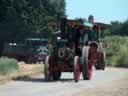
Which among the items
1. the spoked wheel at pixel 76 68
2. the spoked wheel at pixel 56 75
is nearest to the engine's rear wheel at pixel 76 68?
the spoked wheel at pixel 76 68

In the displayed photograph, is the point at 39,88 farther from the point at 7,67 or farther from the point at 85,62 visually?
the point at 7,67

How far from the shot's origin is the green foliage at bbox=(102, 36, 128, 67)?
43.8 m

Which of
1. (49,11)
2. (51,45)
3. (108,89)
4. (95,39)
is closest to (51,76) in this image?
(51,45)

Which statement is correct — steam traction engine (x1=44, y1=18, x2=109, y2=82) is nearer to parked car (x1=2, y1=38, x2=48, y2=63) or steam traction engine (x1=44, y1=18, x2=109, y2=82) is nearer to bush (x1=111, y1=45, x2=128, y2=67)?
bush (x1=111, y1=45, x2=128, y2=67)

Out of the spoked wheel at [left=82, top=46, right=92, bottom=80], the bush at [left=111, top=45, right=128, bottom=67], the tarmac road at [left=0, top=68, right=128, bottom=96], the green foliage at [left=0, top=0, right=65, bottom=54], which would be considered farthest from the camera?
the green foliage at [left=0, top=0, right=65, bottom=54]

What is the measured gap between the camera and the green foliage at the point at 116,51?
4384 cm

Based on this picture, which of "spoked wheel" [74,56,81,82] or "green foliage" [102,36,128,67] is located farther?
Answer: "green foliage" [102,36,128,67]

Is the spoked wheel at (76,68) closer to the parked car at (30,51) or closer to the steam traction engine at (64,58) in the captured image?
the steam traction engine at (64,58)

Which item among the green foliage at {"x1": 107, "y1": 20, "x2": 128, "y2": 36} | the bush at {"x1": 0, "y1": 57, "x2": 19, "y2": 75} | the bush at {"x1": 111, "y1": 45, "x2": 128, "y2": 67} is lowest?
the bush at {"x1": 111, "y1": 45, "x2": 128, "y2": 67}

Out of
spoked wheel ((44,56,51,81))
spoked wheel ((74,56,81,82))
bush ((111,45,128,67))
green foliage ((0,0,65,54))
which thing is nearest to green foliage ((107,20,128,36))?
green foliage ((0,0,65,54))

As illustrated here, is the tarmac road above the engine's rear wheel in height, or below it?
below

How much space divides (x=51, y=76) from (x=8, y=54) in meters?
22.7

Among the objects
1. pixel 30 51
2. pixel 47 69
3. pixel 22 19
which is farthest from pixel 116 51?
pixel 47 69

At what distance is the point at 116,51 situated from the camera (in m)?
47.5
